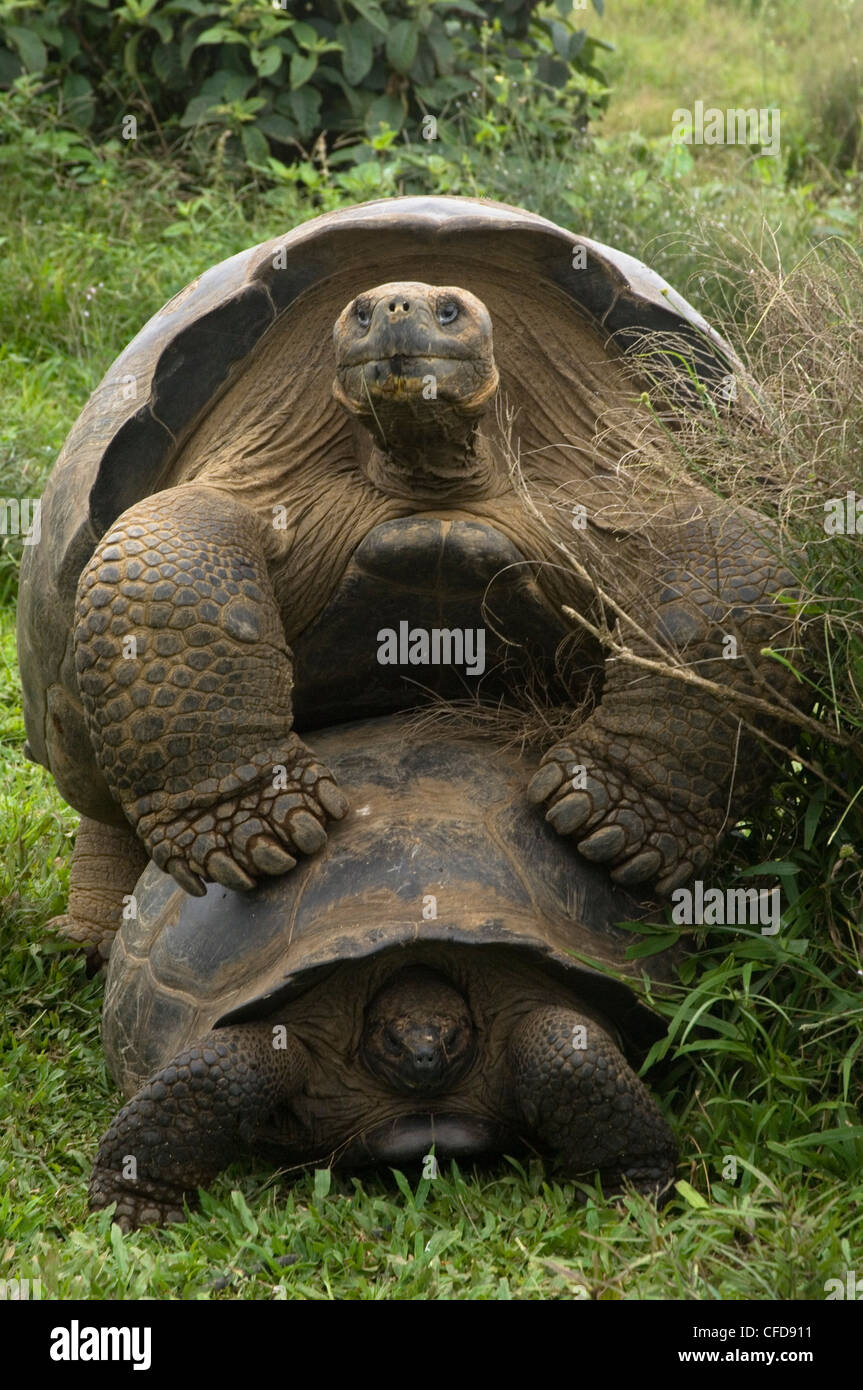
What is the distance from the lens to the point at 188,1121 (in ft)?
10.1

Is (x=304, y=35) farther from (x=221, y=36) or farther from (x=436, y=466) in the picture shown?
(x=436, y=466)

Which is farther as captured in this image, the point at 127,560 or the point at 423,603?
the point at 423,603

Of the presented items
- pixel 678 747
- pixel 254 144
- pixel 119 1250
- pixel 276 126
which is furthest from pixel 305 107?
pixel 119 1250

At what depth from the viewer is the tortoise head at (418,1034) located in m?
3.10

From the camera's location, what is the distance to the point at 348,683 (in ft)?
11.9

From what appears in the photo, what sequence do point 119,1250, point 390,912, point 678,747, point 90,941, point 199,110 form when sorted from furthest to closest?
point 199,110, point 90,941, point 678,747, point 390,912, point 119,1250

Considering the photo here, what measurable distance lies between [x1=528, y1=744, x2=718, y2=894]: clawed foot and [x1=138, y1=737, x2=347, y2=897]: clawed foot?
0.48m

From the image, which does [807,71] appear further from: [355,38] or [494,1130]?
[494,1130]

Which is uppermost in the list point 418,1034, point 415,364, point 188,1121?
point 415,364

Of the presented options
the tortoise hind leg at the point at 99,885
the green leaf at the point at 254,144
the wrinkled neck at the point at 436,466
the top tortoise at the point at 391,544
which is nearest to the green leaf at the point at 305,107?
the green leaf at the point at 254,144

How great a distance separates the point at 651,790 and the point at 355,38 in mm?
5324

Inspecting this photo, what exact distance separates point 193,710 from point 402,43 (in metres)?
5.24

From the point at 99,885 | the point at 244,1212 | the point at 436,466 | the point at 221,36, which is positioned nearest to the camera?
the point at 244,1212

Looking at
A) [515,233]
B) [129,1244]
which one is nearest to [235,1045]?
[129,1244]
